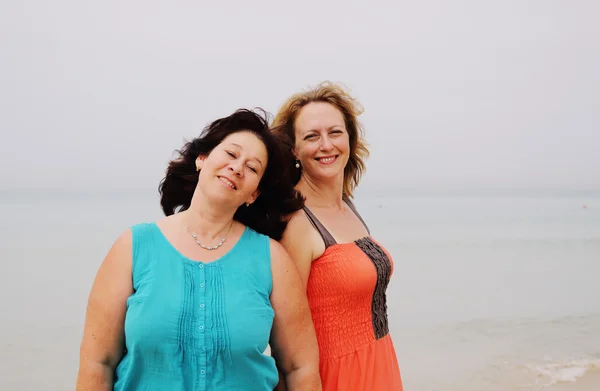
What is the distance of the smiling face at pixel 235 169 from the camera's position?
6.05 ft

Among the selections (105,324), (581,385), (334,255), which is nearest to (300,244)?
(334,255)

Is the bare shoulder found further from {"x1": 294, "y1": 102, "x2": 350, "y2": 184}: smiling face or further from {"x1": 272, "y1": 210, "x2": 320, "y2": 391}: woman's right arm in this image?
{"x1": 294, "y1": 102, "x2": 350, "y2": 184}: smiling face

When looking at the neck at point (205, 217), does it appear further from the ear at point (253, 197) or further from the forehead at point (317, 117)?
the forehead at point (317, 117)

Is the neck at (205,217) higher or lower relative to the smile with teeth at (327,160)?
lower

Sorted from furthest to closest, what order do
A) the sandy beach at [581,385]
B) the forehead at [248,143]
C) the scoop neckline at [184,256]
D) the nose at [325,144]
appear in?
the sandy beach at [581,385], the nose at [325,144], the forehead at [248,143], the scoop neckline at [184,256]

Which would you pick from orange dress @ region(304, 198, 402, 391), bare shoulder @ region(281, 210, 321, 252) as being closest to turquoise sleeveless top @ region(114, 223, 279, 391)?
bare shoulder @ region(281, 210, 321, 252)

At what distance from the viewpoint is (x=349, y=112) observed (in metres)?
2.61

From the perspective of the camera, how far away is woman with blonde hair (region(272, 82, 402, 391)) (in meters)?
2.19

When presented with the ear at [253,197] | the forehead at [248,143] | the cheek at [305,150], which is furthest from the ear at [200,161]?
the cheek at [305,150]

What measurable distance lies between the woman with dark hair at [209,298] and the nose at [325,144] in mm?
432

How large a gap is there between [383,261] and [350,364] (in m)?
0.45

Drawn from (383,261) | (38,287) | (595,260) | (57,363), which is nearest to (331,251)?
(383,261)

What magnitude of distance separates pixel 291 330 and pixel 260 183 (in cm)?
55

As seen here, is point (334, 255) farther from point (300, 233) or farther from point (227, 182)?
point (227, 182)
